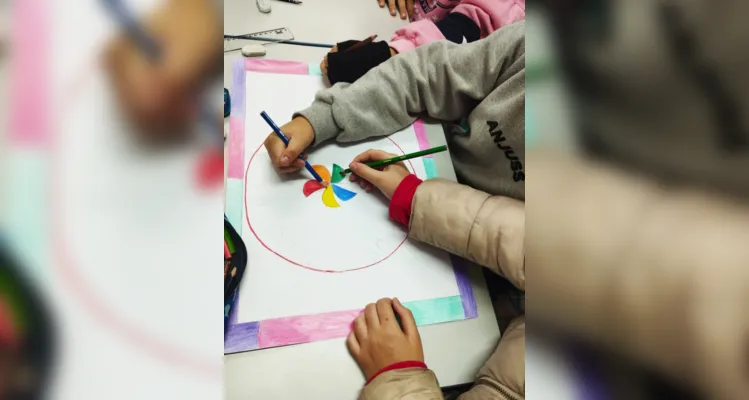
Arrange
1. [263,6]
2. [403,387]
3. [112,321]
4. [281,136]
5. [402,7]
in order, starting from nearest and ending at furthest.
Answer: [112,321] → [403,387] → [281,136] → [263,6] → [402,7]

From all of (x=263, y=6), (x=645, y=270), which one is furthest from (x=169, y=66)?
(x=263, y=6)

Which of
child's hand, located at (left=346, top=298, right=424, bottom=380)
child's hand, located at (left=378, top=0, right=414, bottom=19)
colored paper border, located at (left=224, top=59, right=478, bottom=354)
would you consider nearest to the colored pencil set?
colored paper border, located at (left=224, top=59, right=478, bottom=354)

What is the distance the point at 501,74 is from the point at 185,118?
54cm

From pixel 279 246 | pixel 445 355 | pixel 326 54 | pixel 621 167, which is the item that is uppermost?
pixel 326 54

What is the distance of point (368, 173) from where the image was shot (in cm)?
55

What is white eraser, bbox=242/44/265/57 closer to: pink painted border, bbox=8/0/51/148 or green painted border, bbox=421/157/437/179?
green painted border, bbox=421/157/437/179

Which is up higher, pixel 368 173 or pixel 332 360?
pixel 368 173

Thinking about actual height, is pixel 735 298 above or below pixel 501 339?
above

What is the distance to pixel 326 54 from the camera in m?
0.67

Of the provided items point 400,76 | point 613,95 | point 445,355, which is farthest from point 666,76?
point 400,76

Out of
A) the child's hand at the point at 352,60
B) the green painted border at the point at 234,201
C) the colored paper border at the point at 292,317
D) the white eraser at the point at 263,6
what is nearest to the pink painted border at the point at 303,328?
the colored paper border at the point at 292,317

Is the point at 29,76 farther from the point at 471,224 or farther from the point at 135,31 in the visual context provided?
the point at 471,224

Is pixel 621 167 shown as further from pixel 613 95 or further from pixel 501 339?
pixel 501 339

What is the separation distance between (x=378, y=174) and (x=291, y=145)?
11 centimetres
